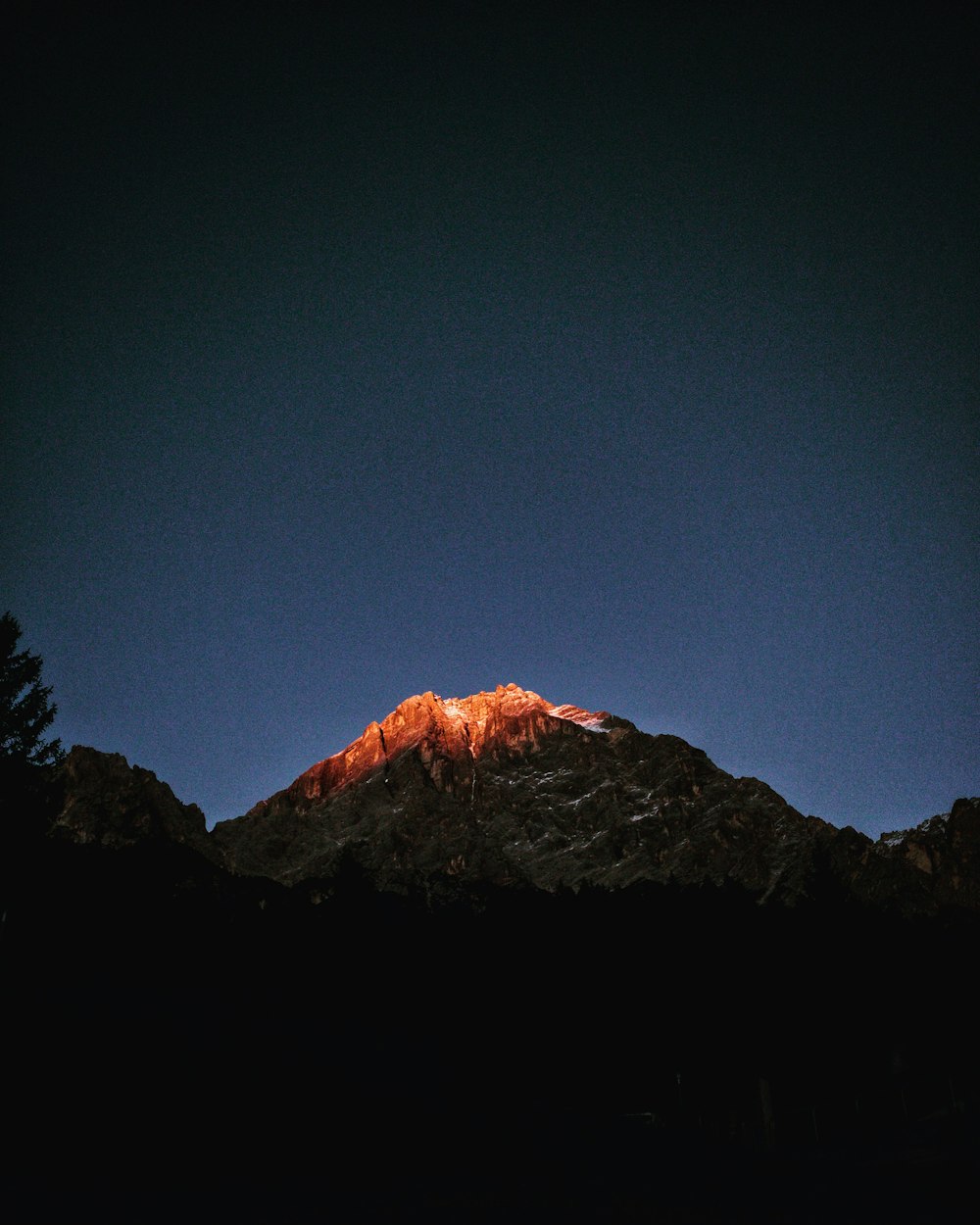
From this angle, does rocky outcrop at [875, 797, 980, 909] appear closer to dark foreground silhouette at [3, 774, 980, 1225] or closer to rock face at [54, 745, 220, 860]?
dark foreground silhouette at [3, 774, 980, 1225]

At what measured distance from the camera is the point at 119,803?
606 feet

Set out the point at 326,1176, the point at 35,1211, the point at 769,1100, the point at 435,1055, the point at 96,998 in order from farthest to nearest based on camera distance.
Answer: the point at 769,1100, the point at 435,1055, the point at 96,998, the point at 326,1176, the point at 35,1211

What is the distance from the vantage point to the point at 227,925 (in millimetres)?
53625

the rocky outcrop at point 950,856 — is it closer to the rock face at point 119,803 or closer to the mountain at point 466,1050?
the mountain at point 466,1050

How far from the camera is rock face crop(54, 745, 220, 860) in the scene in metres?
175

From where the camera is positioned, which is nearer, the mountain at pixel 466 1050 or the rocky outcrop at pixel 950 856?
the mountain at pixel 466 1050

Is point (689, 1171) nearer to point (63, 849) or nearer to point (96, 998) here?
point (96, 998)

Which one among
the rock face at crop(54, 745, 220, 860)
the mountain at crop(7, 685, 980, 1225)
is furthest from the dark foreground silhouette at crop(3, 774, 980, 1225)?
the rock face at crop(54, 745, 220, 860)

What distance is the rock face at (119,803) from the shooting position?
17525 centimetres

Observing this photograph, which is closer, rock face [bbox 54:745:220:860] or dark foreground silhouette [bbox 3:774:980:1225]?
dark foreground silhouette [bbox 3:774:980:1225]

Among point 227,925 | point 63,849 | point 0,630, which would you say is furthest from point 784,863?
point 0,630

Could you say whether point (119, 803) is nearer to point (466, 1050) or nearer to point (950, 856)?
point (466, 1050)

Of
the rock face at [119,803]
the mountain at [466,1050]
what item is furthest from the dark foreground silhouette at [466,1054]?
the rock face at [119,803]

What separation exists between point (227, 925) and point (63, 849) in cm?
1308
